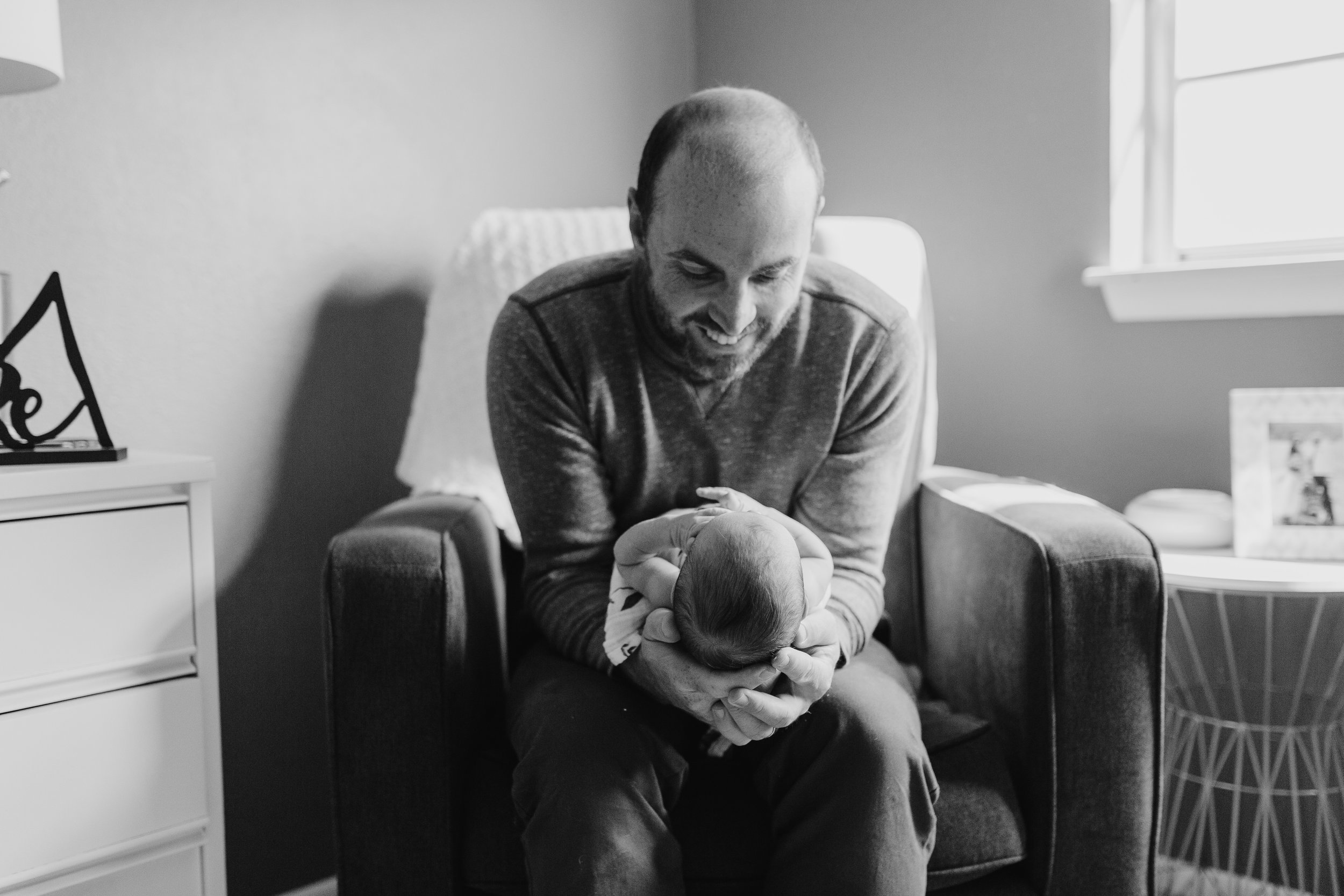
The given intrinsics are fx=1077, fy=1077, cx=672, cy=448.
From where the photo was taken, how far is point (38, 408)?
1.27 meters

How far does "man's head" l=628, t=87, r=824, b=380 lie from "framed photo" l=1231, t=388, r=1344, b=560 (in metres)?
0.78

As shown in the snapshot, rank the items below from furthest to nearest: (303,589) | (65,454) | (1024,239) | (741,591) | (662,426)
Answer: (1024,239)
(303,589)
(662,426)
(65,454)
(741,591)

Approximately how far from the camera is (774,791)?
1.12 meters

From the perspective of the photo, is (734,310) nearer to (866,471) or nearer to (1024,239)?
(866,471)

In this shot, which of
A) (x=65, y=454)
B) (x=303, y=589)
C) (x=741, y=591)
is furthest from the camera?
(x=303, y=589)

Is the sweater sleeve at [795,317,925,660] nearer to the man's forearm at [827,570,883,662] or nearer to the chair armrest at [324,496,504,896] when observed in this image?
the man's forearm at [827,570,883,662]

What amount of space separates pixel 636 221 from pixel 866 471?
1.38ft

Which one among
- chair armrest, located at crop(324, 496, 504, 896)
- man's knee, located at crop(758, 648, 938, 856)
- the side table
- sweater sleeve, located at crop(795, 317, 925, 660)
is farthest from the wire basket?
chair armrest, located at crop(324, 496, 504, 896)

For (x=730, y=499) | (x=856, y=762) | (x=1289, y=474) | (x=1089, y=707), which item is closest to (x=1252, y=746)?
(x=1289, y=474)

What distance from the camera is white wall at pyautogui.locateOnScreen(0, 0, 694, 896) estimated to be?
1497 millimetres

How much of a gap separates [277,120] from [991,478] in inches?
49.1

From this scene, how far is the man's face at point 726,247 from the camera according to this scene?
3.70 feet

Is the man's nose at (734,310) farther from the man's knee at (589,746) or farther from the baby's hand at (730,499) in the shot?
the man's knee at (589,746)

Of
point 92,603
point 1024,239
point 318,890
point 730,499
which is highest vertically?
point 1024,239
